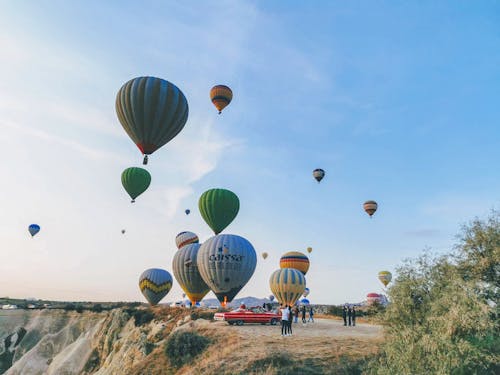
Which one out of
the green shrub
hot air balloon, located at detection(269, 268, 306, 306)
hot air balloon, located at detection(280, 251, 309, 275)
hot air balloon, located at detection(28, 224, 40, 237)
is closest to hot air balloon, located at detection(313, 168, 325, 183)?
hot air balloon, located at detection(280, 251, 309, 275)

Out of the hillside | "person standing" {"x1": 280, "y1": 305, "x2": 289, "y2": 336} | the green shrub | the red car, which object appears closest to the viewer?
the hillside

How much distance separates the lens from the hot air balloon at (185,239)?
2982 inches

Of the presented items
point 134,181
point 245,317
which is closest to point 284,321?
point 245,317

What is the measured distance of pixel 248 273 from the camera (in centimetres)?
4269

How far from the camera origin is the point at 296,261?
6297 cm

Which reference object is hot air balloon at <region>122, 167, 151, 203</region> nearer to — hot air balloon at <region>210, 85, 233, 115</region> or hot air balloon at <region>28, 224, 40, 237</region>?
hot air balloon at <region>210, 85, 233, 115</region>

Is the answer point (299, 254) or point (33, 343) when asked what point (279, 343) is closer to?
point (299, 254)

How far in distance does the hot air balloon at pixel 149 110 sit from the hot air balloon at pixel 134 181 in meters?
15.4

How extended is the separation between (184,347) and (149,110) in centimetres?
2219

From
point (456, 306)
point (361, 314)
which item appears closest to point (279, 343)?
point (456, 306)

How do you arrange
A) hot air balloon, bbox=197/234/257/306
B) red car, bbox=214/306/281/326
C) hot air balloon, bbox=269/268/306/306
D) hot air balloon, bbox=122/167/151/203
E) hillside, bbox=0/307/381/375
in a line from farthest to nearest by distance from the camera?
hot air balloon, bbox=122/167/151/203, hot air balloon, bbox=269/268/306/306, hot air balloon, bbox=197/234/257/306, red car, bbox=214/306/281/326, hillside, bbox=0/307/381/375

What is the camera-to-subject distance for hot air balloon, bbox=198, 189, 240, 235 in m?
48.1

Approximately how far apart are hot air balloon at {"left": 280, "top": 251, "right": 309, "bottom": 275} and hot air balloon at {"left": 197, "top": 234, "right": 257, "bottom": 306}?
2142 cm

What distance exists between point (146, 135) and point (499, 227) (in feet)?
97.1
